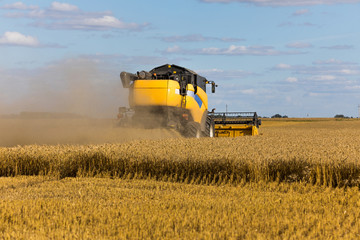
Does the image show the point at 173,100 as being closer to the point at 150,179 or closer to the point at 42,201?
the point at 150,179

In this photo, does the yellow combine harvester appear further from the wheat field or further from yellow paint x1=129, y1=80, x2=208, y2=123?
the wheat field

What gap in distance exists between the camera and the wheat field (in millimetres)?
6102

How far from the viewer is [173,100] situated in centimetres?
1630

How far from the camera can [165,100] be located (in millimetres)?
16094

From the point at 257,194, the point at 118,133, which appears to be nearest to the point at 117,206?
the point at 257,194

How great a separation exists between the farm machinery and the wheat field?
3040 millimetres

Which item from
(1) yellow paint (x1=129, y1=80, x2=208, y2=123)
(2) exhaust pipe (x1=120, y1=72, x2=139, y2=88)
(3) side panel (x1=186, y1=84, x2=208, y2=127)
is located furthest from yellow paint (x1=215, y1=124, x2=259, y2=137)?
(2) exhaust pipe (x1=120, y1=72, x2=139, y2=88)

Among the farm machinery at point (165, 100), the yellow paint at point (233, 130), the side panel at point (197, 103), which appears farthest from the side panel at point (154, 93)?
the yellow paint at point (233, 130)

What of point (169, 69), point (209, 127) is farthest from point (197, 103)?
point (209, 127)

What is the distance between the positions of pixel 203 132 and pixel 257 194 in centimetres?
1031

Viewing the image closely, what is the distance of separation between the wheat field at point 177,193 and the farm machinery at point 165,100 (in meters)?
3.04

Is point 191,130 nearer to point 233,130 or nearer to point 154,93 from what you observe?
point 154,93

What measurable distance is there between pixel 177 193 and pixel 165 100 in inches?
304

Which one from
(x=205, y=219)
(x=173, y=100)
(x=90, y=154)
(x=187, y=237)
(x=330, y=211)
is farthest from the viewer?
(x=173, y=100)
